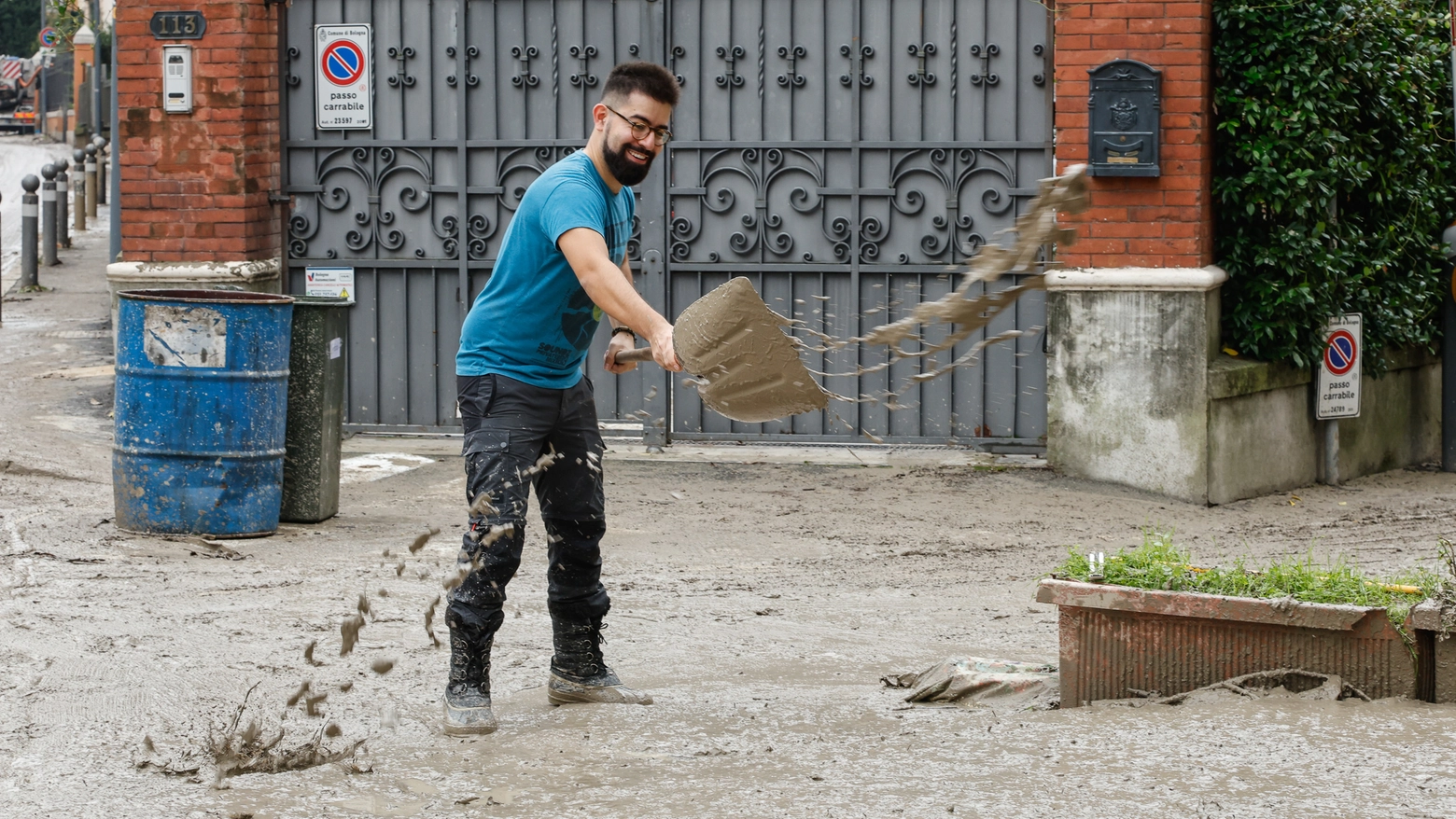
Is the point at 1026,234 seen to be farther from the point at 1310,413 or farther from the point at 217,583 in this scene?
the point at 1310,413

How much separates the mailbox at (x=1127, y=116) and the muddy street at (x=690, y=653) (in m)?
1.70

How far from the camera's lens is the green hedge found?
315 inches

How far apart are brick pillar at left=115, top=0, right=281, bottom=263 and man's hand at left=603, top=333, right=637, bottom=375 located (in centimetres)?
453

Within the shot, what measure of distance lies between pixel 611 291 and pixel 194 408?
10.8 feet

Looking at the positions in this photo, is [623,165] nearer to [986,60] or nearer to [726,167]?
[726,167]

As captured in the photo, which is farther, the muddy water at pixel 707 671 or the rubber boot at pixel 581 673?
the rubber boot at pixel 581 673

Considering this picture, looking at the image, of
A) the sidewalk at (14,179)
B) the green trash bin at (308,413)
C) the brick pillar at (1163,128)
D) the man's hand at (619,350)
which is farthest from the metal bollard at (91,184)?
the man's hand at (619,350)

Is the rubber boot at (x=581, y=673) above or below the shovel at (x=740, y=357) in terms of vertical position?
below

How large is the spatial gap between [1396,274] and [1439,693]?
5487 mm

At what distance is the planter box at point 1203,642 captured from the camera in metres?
4.30

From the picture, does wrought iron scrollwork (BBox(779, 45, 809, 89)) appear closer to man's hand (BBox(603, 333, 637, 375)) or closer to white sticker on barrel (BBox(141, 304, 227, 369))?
white sticker on barrel (BBox(141, 304, 227, 369))

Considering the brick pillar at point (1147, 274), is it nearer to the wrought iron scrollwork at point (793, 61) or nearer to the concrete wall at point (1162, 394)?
the concrete wall at point (1162, 394)

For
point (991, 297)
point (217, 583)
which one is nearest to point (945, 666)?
point (991, 297)

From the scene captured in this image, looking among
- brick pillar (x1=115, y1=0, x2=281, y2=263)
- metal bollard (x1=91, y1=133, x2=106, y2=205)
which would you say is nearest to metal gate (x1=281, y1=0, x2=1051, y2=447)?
brick pillar (x1=115, y1=0, x2=281, y2=263)
